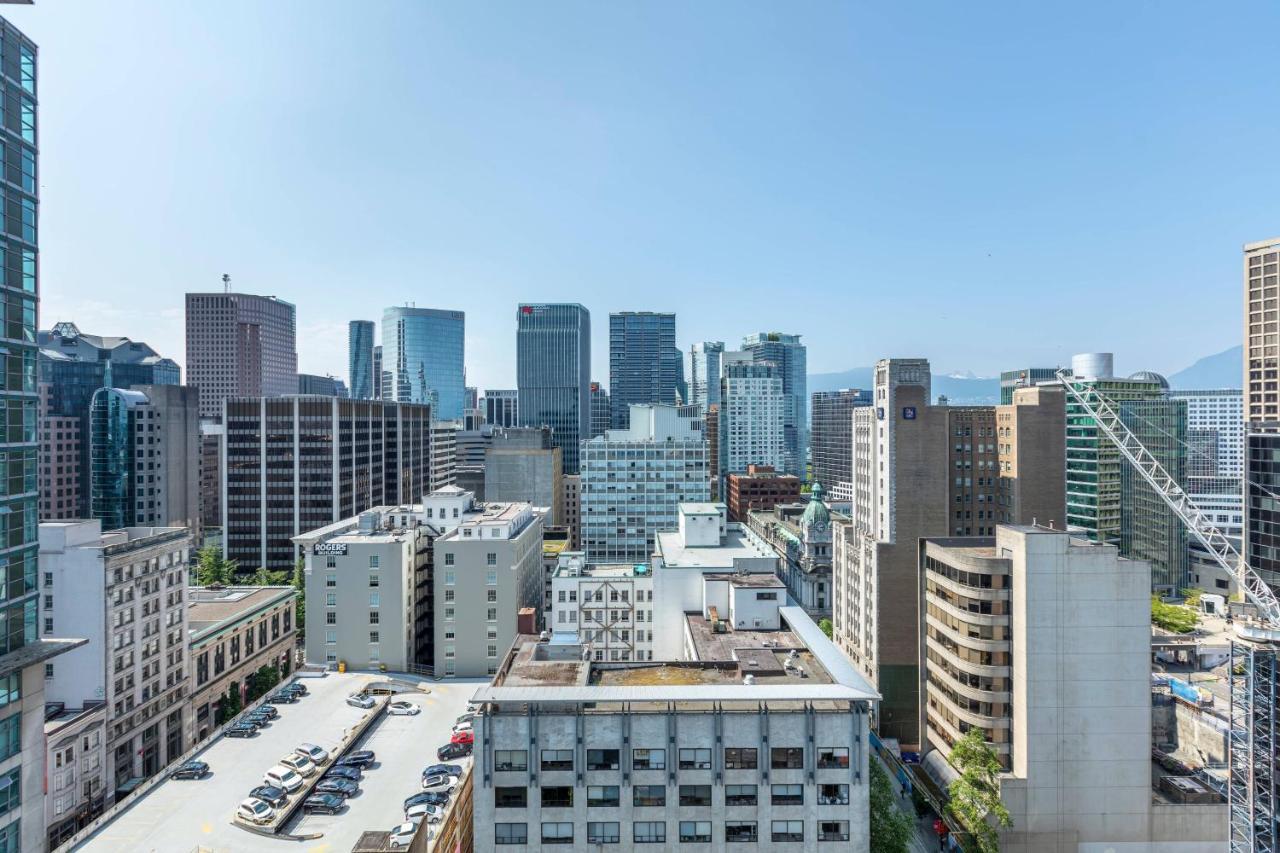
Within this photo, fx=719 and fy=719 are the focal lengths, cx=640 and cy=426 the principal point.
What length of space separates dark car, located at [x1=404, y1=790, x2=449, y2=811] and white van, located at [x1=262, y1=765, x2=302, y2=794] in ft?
29.9

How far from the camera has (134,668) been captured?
225 feet

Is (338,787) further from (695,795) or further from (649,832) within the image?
(695,795)

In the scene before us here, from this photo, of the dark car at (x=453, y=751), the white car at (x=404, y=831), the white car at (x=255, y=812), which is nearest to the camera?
the white car at (x=404, y=831)

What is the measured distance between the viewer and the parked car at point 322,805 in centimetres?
5612

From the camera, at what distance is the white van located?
189 ft

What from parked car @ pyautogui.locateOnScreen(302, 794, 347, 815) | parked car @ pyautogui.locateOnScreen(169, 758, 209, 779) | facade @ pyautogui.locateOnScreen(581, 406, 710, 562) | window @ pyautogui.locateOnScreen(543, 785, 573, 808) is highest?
facade @ pyautogui.locateOnScreen(581, 406, 710, 562)

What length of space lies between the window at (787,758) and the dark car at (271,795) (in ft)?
125

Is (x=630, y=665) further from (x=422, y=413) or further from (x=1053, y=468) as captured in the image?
(x=422, y=413)

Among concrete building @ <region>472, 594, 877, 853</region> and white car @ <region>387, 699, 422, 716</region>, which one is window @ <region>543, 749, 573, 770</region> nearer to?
concrete building @ <region>472, 594, 877, 853</region>

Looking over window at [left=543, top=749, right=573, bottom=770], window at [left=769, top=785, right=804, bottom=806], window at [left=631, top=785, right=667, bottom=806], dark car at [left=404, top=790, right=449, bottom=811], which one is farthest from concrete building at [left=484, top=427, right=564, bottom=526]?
window at [left=769, top=785, right=804, bottom=806]

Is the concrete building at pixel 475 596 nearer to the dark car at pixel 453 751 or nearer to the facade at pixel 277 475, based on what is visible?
the dark car at pixel 453 751

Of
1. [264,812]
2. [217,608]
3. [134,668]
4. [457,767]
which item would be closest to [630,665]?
[457,767]

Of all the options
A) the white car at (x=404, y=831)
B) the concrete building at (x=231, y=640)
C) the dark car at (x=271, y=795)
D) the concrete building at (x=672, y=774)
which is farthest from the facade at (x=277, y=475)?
the concrete building at (x=672, y=774)

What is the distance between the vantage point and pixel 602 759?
148ft
